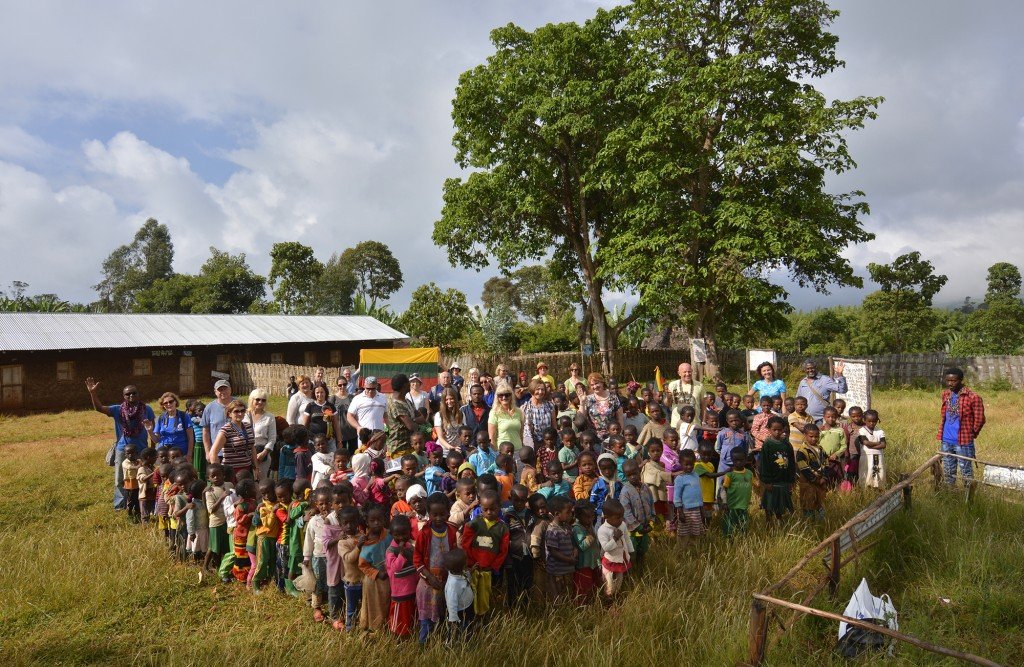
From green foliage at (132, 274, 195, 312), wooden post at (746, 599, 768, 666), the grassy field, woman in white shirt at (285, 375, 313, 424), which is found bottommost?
the grassy field

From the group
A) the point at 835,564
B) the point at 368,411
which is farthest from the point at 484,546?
the point at 368,411

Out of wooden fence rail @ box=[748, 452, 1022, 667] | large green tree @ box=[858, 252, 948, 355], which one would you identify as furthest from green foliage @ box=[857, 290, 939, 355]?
wooden fence rail @ box=[748, 452, 1022, 667]

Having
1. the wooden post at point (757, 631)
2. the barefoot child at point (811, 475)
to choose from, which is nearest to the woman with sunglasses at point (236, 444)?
the wooden post at point (757, 631)

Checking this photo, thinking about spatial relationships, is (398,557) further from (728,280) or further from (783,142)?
A: (783,142)

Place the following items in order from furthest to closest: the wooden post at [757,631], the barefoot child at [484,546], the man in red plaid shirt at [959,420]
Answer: the man in red plaid shirt at [959,420], the barefoot child at [484,546], the wooden post at [757,631]

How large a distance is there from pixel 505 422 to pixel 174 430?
3.82m

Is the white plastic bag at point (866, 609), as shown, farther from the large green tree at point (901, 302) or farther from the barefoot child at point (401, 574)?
the large green tree at point (901, 302)

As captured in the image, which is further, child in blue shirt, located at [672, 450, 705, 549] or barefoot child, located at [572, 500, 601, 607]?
child in blue shirt, located at [672, 450, 705, 549]

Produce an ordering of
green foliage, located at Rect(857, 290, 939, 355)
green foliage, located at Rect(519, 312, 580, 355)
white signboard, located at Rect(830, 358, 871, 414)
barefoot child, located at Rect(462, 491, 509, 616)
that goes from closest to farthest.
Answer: barefoot child, located at Rect(462, 491, 509, 616), white signboard, located at Rect(830, 358, 871, 414), green foliage, located at Rect(857, 290, 939, 355), green foliage, located at Rect(519, 312, 580, 355)

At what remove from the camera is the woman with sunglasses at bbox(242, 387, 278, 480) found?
267 inches

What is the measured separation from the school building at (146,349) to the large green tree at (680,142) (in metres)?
8.64

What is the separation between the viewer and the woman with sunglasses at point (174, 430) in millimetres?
7020

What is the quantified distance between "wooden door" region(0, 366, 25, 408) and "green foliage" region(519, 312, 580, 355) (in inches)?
770

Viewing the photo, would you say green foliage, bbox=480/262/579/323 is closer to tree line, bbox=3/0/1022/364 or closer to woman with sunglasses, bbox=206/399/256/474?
tree line, bbox=3/0/1022/364
